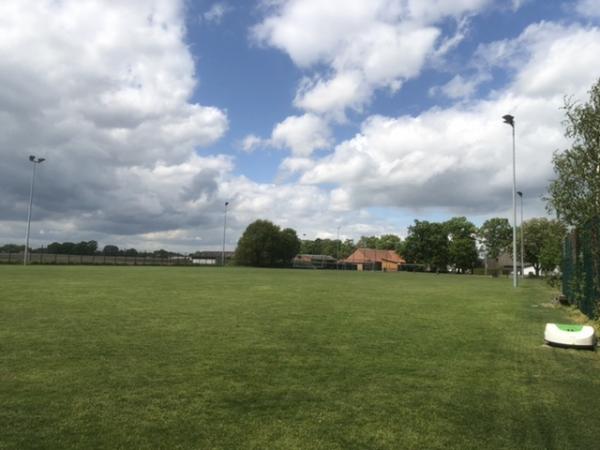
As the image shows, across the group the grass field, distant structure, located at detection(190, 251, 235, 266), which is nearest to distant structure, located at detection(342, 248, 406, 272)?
distant structure, located at detection(190, 251, 235, 266)

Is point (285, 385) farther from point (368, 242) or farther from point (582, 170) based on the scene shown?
point (368, 242)

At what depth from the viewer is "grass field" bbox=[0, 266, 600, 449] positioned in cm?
449

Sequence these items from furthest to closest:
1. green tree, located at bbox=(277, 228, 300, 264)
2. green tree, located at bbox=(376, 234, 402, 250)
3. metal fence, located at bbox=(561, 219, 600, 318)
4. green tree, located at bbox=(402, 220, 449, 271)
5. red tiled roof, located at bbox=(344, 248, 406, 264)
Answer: green tree, located at bbox=(376, 234, 402, 250) → red tiled roof, located at bbox=(344, 248, 406, 264) → green tree, located at bbox=(402, 220, 449, 271) → green tree, located at bbox=(277, 228, 300, 264) → metal fence, located at bbox=(561, 219, 600, 318)

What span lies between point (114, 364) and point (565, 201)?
42.8 ft

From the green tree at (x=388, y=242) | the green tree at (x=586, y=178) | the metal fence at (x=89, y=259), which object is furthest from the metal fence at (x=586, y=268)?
the green tree at (x=388, y=242)

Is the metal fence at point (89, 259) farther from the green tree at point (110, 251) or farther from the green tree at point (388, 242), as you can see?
the green tree at point (388, 242)

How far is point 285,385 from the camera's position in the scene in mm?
6160

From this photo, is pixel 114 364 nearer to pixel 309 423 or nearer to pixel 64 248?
pixel 309 423

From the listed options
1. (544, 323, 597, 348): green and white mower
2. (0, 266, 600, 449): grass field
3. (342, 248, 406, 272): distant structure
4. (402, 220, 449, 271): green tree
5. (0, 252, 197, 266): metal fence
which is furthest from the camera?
(342, 248, 406, 272): distant structure

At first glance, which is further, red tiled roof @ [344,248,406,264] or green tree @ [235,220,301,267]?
red tiled roof @ [344,248,406,264]

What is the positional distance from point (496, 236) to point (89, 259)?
297 ft

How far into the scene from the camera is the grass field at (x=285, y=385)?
4.49 m

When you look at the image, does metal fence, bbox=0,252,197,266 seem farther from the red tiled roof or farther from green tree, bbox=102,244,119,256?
the red tiled roof

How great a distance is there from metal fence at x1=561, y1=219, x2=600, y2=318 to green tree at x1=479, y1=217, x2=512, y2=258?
107046 millimetres
